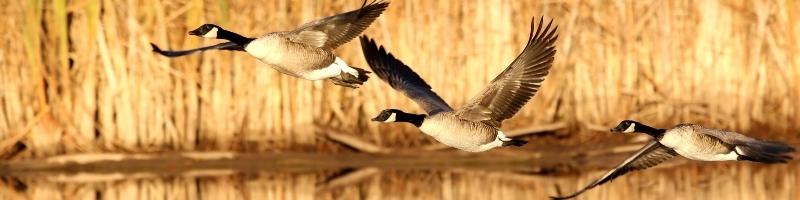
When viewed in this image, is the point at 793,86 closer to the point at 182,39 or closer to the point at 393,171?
the point at 393,171

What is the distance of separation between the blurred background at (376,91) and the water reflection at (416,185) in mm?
44

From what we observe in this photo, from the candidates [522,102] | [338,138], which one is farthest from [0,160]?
[522,102]

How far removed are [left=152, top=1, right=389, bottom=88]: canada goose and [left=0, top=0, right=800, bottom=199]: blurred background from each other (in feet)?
11.0

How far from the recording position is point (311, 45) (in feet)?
40.8

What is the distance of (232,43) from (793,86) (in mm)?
5917

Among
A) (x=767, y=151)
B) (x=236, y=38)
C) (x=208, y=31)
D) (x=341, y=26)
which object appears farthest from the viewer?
(x=341, y=26)

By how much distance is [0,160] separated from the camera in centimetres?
1648

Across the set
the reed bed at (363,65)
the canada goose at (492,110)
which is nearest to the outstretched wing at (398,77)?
the canada goose at (492,110)

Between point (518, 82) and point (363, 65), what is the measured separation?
4.07 metres

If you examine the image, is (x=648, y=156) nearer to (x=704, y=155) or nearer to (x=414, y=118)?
(x=704, y=155)

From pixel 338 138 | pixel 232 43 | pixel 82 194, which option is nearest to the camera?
pixel 232 43

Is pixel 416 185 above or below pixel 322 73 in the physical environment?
below

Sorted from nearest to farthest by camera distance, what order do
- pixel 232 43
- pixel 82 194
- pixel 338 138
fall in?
pixel 232 43 < pixel 82 194 < pixel 338 138

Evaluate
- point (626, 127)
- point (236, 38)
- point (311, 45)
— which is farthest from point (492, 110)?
point (236, 38)
